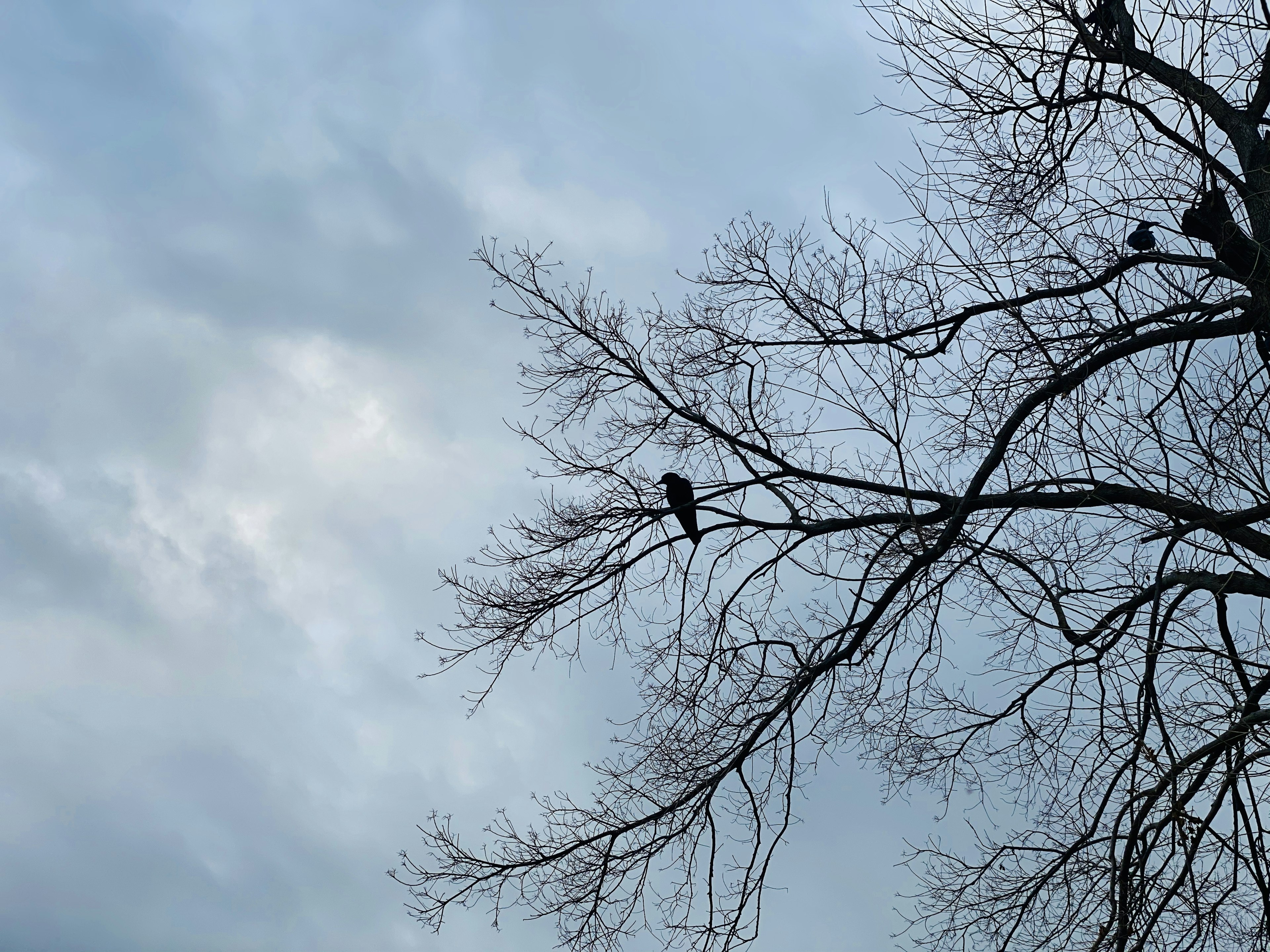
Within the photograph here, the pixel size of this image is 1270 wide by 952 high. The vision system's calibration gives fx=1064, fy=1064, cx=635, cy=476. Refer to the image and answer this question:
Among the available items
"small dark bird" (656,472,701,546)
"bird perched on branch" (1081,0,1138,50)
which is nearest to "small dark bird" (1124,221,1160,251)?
"bird perched on branch" (1081,0,1138,50)

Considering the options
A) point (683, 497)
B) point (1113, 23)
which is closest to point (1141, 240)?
point (1113, 23)

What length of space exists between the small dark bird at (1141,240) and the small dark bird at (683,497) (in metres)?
3.37

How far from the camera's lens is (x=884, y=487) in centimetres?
765

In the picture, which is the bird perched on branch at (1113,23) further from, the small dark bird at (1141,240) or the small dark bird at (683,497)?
the small dark bird at (683,497)

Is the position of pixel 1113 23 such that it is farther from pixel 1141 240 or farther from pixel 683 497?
pixel 683 497

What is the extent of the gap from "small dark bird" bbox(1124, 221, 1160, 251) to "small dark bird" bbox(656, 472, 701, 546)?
3.37 meters

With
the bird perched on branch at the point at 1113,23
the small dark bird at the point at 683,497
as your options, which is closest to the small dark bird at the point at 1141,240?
the bird perched on branch at the point at 1113,23

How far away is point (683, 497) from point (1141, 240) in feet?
11.9

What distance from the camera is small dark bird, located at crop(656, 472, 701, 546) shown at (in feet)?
25.7

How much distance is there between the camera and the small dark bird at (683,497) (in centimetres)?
782

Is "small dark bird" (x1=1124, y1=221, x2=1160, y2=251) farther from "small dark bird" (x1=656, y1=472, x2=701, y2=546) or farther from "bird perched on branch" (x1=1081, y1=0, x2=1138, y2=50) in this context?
"small dark bird" (x1=656, y1=472, x2=701, y2=546)

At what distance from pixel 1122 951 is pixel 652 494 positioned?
4.09 metres

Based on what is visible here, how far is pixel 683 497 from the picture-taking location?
7.89 meters

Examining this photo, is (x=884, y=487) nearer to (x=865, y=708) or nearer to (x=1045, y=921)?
(x=865, y=708)
